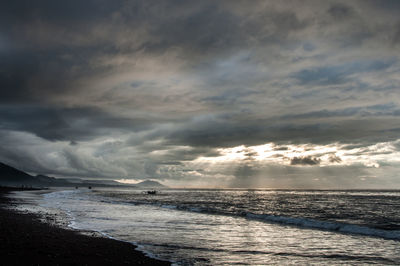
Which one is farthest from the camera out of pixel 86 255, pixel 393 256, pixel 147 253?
pixel 393 256

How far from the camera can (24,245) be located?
13.6 meters

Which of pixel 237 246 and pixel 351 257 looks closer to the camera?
pixel 351 257

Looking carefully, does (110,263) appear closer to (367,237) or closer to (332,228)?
(367,237)

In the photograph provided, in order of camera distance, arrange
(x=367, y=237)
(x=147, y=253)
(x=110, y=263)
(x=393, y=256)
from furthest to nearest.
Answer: (x=367, y=237), (x=393, y=256), (x=147, y=253), (x=110, y=263)

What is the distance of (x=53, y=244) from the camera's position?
14.7 metres

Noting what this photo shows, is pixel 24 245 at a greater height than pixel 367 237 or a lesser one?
greater

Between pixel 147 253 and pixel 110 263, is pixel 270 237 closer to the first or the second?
pixel 147 253

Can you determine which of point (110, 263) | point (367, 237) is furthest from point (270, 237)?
point (110, 263)

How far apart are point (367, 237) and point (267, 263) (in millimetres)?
13620

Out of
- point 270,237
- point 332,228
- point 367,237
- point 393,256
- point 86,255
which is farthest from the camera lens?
point 332,228

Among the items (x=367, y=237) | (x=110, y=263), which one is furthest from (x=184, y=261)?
(x=367, y=237)

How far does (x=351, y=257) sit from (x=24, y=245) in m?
16.0

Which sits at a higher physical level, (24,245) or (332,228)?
(24,245)

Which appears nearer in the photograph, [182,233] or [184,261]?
[184,261]
